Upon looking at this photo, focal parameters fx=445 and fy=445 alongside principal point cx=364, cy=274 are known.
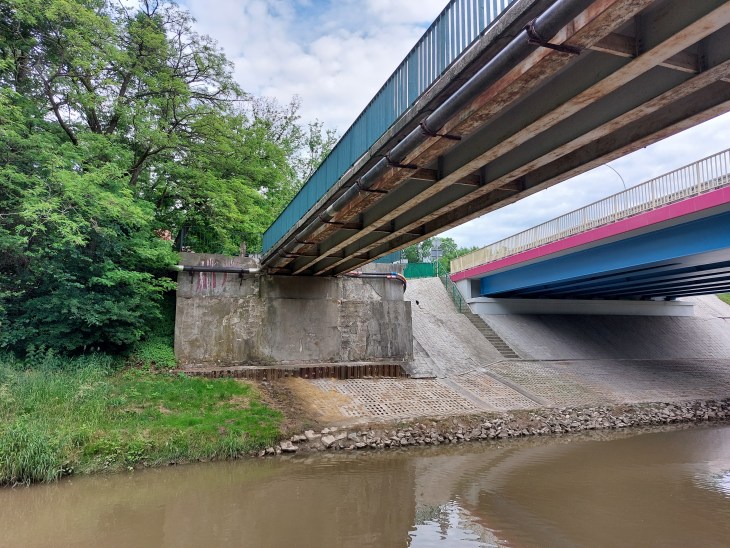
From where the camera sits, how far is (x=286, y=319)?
1655cm

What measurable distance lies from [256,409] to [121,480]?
12.6 ft

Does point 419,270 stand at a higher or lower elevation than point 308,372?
higher

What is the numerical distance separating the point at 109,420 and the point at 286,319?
7341 millimetres

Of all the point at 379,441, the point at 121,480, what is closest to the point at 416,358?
the point at 379,441

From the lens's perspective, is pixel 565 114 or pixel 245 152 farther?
pixel 245 152

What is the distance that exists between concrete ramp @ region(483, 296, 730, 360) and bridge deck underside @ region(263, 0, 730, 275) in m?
14.7

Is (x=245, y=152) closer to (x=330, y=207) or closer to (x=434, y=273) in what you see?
(x=330, y=207)

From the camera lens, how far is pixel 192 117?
52.1 feet

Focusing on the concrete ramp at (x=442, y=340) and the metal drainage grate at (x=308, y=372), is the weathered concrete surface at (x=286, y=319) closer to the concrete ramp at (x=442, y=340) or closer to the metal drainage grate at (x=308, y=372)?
the metal drainage grate at (x=308, y=372)

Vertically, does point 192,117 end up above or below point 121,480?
above

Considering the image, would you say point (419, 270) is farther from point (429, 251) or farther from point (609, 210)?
point (429, 251)

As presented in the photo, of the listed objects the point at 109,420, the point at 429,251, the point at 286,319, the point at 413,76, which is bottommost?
the point at 109,420

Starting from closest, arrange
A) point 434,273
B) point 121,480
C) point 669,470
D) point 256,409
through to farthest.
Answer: point 121,480 < point 669,470 < point 256,409 < point 434,273

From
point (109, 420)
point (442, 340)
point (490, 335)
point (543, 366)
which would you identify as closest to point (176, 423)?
point (109, 420)
